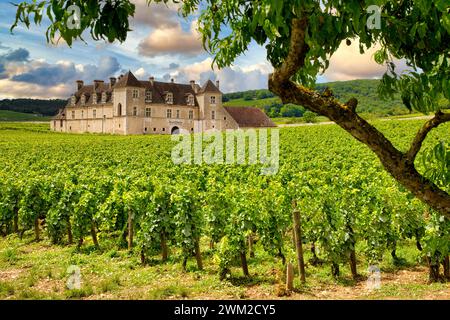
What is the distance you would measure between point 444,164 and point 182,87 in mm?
86456

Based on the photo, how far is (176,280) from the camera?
10203 millimetres

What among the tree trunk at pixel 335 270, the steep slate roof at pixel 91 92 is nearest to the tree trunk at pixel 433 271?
the tree trunk at pixel 335 270

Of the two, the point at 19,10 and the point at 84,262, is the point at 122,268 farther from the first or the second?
the point at 19,10

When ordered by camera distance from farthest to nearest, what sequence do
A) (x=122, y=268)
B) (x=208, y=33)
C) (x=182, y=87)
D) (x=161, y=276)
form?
(x=182, y=87)
(x=122, y=268)
(x=161, y=276)
(x=208, y=33)

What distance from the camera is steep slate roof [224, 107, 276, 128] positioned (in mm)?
79812

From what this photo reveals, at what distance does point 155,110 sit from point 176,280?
7464cm

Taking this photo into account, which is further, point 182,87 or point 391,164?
point 182,87

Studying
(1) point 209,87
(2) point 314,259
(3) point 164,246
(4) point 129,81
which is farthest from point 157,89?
(2) point 314,259

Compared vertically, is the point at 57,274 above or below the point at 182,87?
below

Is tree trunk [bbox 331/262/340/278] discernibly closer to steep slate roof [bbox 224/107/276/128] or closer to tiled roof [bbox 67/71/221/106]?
steep slate roof [bbox 224/107/276/128]

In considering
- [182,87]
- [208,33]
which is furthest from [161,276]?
[182,87]

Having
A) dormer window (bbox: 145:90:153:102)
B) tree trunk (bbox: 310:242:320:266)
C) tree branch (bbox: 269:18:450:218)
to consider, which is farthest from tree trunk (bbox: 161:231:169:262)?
dormer window (bbox: 145:90:153:102)
